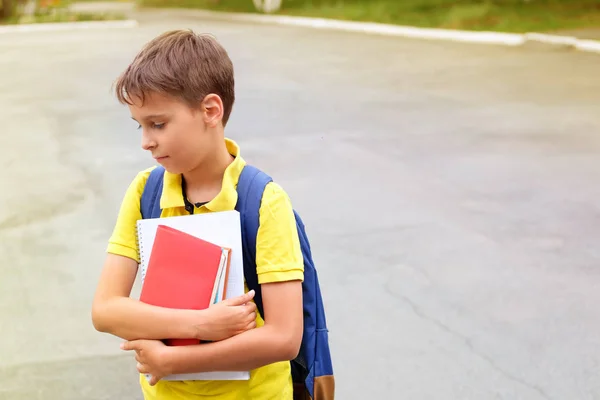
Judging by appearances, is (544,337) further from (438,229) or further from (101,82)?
(101,82)

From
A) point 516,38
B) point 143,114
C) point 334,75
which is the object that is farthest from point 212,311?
point 516,38

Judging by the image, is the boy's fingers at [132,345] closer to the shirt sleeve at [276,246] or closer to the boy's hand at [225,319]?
the boy's hand at [225,319]

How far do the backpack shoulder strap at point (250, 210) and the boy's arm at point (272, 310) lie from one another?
0.02 meters

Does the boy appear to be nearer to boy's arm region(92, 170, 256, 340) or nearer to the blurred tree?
boy's arm region(92, 170, 256, 340)

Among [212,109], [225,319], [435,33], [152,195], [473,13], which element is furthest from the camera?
[473,13]

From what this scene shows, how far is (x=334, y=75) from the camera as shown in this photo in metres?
11.5

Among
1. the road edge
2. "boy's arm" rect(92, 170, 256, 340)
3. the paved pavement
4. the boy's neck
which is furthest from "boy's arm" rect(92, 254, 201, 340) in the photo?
the road edge

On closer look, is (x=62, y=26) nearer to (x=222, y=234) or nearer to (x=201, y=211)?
(x=201, y=211)

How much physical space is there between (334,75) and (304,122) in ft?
11.5

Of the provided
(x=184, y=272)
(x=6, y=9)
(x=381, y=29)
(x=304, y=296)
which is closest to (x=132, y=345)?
(x=184, y=272)

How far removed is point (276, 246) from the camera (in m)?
1.75

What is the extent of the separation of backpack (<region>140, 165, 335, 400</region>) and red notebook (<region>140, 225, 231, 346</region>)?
9cm

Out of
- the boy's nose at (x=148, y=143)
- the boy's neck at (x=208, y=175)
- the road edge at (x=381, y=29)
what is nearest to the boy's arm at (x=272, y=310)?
the boy's neck at (x=208, y=175)

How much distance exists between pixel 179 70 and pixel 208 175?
26 centimetres
